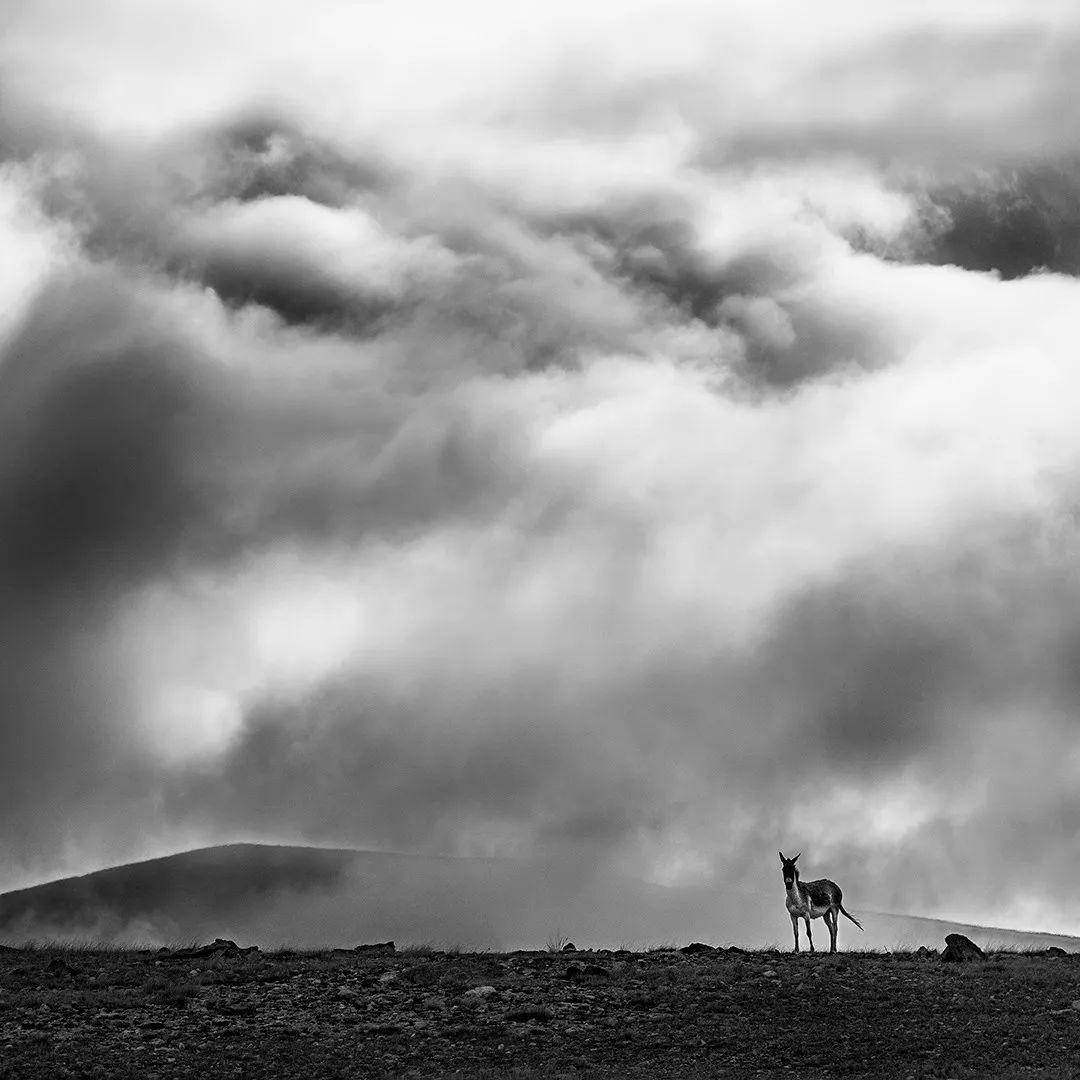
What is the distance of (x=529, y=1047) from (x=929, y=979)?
9.54m

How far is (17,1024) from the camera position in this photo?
28.5 m

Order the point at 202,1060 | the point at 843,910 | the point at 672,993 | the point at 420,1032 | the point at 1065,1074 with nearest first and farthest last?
the point at 1065,1074 < the point at 202,1060 < the point at 420,1032 < the point at 672,993 < the point at 843,910

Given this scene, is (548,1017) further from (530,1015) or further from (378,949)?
(378,949)

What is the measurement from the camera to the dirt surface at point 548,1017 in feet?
85.3

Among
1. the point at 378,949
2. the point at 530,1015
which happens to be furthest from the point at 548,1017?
the point at 378,949

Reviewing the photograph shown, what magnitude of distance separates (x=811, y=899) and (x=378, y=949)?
511 inches

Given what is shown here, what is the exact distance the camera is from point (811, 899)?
4156 centimetres

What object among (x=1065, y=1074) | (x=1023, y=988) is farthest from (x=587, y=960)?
(x=1065, y=1074)

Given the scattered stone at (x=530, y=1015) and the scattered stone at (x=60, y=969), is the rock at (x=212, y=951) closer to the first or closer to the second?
Result: the scattered stone at (x=60, y=969)

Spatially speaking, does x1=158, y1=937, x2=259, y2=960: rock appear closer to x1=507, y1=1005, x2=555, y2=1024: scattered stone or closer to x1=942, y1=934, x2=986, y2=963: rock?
x1=507, y1=1005, x2=555, y2=1024: scattered stone

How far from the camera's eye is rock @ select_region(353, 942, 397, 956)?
36156 mm

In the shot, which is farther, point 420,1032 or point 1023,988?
point 1023,988

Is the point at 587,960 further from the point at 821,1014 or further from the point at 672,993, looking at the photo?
the point at 821,1014

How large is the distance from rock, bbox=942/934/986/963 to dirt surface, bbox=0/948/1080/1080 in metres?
0.52
